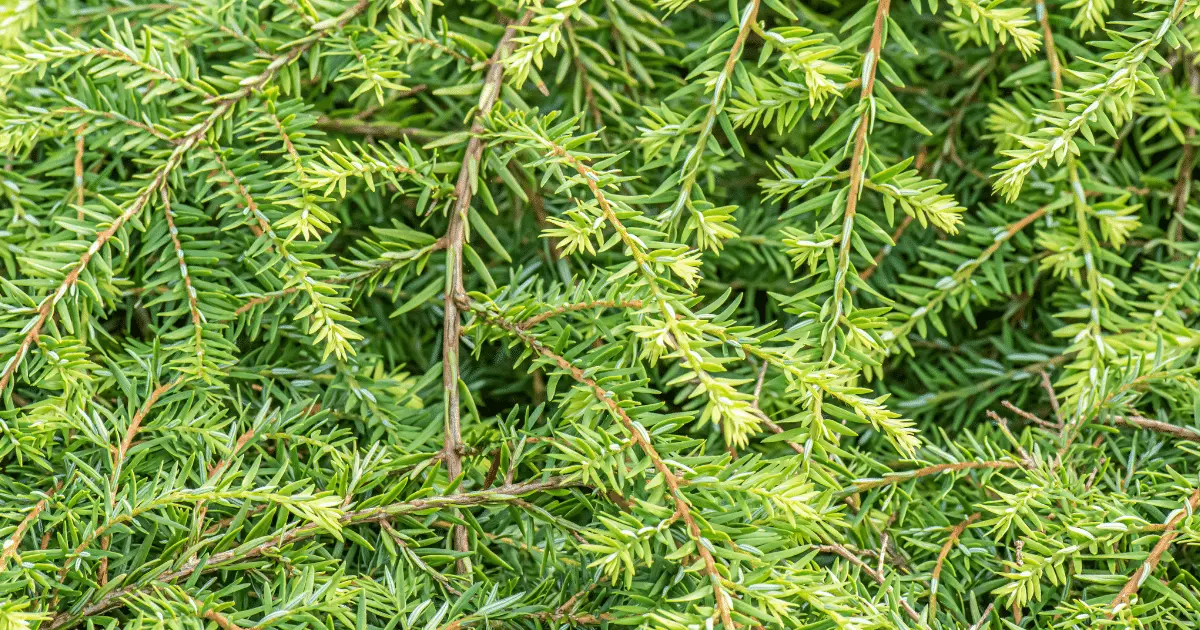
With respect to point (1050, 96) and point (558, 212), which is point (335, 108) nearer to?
point (558, 212)

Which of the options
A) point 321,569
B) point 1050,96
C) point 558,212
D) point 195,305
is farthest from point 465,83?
point 1050,96

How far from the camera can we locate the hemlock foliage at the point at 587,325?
0.54m

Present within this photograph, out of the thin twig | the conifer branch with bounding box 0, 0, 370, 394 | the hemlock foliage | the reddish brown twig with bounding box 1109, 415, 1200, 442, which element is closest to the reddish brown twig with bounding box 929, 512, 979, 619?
the hemlock foliage

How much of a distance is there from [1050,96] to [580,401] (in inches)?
18.2

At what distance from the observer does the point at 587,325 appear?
65cm

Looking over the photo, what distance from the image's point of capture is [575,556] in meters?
0.60

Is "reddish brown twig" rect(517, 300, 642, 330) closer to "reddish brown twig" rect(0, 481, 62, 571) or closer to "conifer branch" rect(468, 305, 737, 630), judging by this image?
"conifer branch" rect(468, 305, 737, 630)

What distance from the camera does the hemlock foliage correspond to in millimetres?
540

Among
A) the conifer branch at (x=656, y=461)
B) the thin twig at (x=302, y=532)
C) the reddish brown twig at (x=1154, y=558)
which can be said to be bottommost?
the thin twig at (x=302, y=532)

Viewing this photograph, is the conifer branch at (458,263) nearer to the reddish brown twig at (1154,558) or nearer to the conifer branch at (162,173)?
the conifer branch at (162,173)

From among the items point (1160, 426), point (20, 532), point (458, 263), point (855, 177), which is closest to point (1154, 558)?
point (1160, 426)

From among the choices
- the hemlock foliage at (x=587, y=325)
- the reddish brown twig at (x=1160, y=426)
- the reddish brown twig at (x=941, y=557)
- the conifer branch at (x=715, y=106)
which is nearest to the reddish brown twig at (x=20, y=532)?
the hemlock foliage at (x=587, y=325)

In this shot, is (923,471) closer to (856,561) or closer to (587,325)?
(856,561)

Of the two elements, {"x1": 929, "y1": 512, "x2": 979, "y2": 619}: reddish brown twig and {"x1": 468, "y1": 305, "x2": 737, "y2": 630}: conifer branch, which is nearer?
{"x1": 468, "y1": 305, "x2": 737, "y2": 630}: conifer branch
